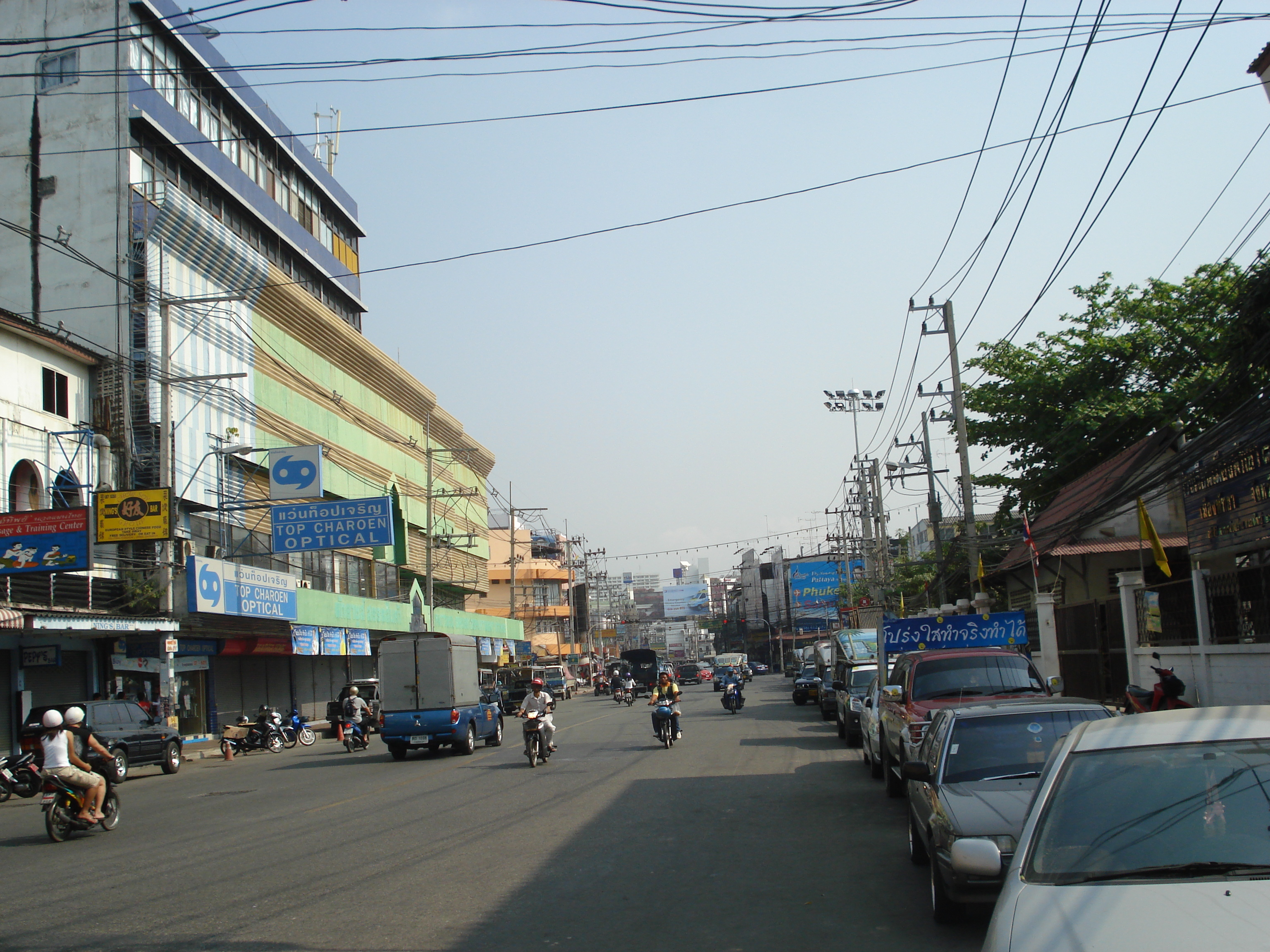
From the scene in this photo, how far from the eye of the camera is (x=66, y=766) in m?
13.3

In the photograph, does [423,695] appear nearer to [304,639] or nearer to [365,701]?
[365,701]

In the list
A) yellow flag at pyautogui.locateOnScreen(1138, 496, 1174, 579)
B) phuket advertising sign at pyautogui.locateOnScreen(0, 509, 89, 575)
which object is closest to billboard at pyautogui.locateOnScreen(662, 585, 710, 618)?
phuket advertising sign at pyautogui.locateOnScreen(0, 509, 89, 575)

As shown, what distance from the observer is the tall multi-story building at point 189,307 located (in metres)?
31.1

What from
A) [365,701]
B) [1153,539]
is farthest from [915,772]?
[365,701]

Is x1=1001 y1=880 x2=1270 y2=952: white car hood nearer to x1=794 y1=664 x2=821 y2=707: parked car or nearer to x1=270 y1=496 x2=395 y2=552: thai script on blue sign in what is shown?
x1=270 y1=496 x2=395 y2=552: thai script on blue sign

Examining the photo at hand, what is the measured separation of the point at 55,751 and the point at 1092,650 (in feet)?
62.8

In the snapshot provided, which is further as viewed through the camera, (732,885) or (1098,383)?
(1098,383)

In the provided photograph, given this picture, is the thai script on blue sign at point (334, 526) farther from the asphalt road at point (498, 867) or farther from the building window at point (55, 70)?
the building window at point (55, 70)

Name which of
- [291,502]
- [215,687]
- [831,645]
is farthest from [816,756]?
[291,502]

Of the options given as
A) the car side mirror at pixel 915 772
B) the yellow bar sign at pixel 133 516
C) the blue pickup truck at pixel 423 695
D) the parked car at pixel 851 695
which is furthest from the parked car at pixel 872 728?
the yellow bar sign at pixel 133 516

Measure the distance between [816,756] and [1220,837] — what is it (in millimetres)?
16735

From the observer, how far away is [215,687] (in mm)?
35719

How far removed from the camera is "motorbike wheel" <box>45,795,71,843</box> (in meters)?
13.1

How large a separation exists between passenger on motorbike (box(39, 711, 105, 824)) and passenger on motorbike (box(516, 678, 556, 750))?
8789 mm
